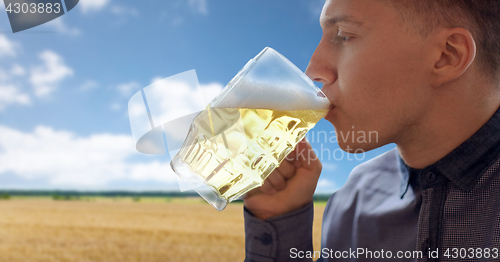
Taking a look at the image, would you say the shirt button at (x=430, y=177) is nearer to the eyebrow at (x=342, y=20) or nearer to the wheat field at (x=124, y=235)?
the eyebrow at (x=342, y=20)

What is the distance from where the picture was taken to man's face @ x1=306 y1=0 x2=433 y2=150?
2.24ft

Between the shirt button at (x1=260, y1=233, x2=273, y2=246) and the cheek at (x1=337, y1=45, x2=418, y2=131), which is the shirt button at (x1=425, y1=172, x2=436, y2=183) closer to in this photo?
the cheek at (x1=337, y1=45, x2=418, y2=131)

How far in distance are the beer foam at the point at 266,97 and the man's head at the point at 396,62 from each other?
15 cm

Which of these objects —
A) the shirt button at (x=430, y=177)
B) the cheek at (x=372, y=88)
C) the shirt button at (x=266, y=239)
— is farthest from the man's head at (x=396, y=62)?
the shirt button at (x=266, y=239)

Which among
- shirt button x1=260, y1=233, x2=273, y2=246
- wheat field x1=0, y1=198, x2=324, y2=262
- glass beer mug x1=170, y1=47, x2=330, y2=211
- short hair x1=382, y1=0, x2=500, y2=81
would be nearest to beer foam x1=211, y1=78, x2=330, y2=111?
glass beer mug x1=170, y1=47, x2=330, y2=211

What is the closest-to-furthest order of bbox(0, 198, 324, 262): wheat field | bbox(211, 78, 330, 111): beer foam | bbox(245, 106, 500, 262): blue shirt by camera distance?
bbox(211, 78, 330, 111): beer foam
bbox(245, 106, 500, 262): blue shirt
bbox(0, 198, 324, 262): wheat field

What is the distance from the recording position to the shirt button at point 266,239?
2.83ft

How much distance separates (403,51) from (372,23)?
0.09m

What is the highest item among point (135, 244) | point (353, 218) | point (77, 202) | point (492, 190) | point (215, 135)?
point (215, 135)

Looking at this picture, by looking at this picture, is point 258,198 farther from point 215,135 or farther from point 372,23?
point 372,23

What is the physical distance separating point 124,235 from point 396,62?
6670mm

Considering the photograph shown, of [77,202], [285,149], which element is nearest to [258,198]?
[285,149]

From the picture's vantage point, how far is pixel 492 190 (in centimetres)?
66

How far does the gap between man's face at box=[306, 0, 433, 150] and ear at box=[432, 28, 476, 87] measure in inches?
1.1
